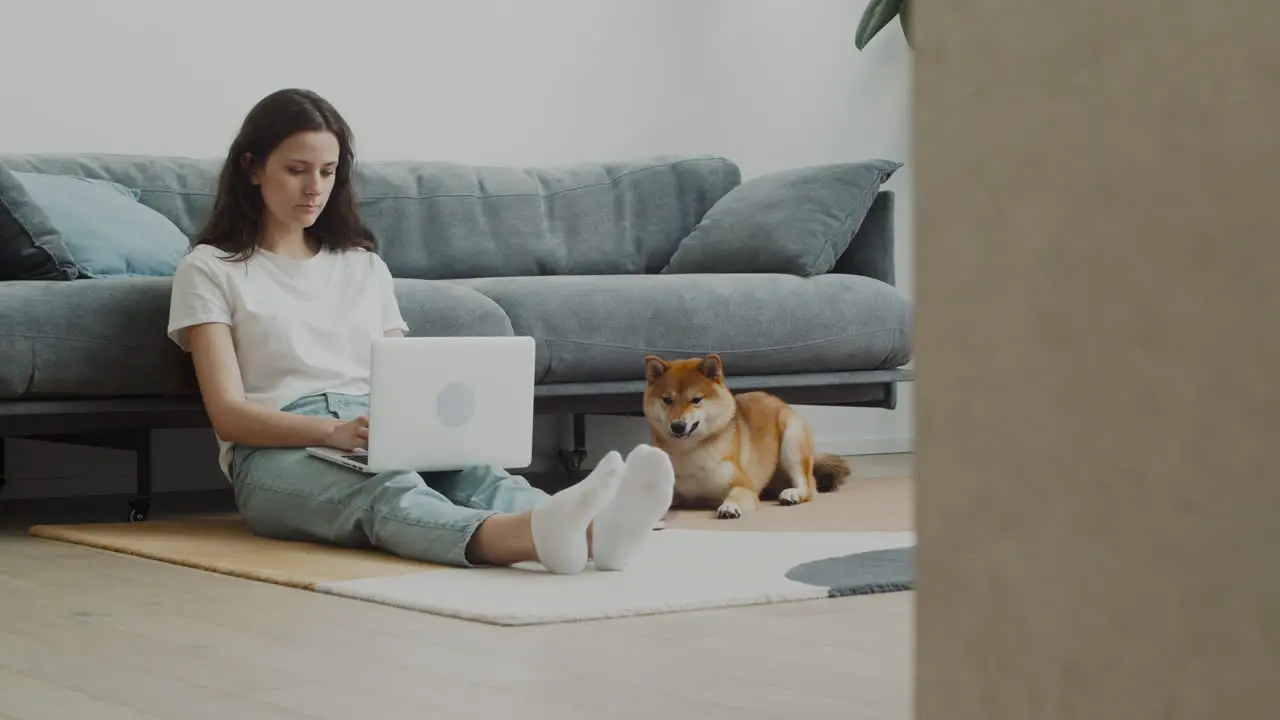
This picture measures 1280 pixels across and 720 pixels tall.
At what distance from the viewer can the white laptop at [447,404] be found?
2766 mm

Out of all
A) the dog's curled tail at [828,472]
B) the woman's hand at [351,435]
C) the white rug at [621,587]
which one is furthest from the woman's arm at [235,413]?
the dog's curled tail at [828,472]

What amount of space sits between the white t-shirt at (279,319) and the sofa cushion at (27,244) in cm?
40

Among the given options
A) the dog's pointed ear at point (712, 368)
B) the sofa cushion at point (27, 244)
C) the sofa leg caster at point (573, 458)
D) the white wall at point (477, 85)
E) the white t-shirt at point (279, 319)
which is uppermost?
the white wall at point (477, 85)

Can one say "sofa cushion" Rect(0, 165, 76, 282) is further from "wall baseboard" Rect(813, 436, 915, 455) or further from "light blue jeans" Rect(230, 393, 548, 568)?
"wall baseboard" Rect(813, 436, 915, 455)

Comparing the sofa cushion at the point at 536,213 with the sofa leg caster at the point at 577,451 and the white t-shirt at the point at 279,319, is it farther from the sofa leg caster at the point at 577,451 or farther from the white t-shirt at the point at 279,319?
the white t-shirt at the point at 279,319

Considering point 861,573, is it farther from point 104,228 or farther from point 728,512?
point 104,228

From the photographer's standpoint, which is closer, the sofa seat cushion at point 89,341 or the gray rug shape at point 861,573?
the gray rug shape at point 861,573

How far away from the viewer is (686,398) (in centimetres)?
362

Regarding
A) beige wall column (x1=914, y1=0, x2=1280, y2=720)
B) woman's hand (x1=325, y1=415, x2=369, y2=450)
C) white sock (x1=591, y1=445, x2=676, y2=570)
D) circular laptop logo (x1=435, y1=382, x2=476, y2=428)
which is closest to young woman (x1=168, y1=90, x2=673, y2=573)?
woman's hand (x1=325, y1=415, x2=369, y2=450)

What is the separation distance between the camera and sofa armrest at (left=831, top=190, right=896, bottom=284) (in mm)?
4477

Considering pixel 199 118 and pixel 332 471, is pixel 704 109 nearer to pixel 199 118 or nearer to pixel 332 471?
pixel 199 118

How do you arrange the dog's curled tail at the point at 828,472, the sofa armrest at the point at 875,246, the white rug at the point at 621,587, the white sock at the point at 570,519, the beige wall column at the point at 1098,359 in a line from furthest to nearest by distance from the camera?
the sofa armrest at the point at 875,246 → the dog's curled tail at the point at 828,472 → the white sock at the point at 570,519 → the white rug at the point at 621,587 → the beige wall column at the point at 1098,359

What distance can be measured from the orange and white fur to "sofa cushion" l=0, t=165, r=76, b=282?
123cm

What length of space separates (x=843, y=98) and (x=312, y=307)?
2688 millimetres
